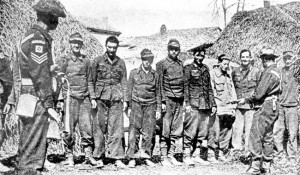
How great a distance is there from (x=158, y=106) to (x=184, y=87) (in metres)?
0.67

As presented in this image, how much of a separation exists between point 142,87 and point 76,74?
120 cm

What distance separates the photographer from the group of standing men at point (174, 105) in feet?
21.0

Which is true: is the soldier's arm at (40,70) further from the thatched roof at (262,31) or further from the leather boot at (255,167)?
the thatched roof at (262,31)

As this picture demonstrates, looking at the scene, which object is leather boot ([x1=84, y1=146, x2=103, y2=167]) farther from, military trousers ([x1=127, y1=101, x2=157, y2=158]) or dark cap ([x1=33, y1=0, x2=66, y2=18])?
dark cap ([x1=33, y1=0, x2=66, y2=18])

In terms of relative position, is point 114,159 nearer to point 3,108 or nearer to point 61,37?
point 3,108

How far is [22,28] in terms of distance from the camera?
780cm

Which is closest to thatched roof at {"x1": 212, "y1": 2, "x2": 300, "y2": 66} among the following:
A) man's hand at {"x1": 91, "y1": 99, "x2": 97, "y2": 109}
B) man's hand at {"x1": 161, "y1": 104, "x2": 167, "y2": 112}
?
man's hand at {"x1": 161, "y1": 104, "x2": 167, "y2": 112}

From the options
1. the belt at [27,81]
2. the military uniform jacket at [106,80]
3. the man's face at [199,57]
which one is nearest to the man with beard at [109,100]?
the military uniform jacket at [106,80]

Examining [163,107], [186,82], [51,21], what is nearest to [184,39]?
[186,82]

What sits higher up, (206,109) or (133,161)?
(206,109)

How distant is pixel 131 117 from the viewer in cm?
704

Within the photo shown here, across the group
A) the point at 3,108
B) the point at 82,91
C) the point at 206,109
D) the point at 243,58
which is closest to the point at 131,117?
the point at 82,91

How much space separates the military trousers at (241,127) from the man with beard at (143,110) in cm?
198

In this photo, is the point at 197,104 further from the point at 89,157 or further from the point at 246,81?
the point at 89,157
